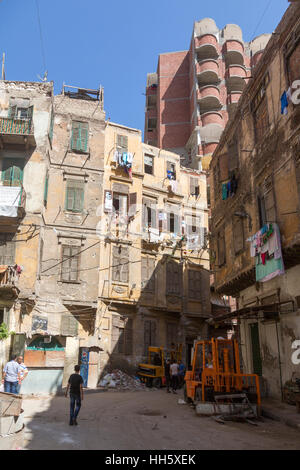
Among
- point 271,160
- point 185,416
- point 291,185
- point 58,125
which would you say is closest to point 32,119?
point 58,125

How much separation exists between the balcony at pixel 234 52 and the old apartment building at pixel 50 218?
2682 centimetres

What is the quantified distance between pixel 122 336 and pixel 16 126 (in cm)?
1360

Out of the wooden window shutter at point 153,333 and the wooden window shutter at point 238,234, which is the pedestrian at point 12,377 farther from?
the wooden window shutter at point 153,333

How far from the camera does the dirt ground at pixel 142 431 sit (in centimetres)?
773

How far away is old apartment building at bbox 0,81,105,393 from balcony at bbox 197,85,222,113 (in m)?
20.3

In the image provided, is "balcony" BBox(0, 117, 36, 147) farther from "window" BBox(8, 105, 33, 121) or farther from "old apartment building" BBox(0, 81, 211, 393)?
"window" BBox(8, 105, 33, 121)

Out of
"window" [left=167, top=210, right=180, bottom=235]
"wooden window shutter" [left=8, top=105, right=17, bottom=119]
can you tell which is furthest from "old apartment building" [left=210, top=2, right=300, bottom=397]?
"wooden window shutter" [left=8, top=105, right=17, bottom=119]

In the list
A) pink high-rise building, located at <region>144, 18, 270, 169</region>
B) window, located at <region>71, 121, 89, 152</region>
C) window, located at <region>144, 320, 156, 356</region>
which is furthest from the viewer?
pink high-rise building, located at <region>144, 18, 270, 169</region>

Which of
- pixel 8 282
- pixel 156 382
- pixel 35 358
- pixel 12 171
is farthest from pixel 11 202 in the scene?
pixel 156 382

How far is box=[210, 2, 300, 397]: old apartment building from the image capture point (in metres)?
13.1

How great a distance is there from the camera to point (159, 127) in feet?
159

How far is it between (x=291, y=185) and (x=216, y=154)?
365 inches

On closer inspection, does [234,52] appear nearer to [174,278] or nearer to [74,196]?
[174,278]

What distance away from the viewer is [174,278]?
2739cm
